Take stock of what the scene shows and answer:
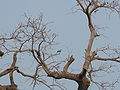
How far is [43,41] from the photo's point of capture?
19.5ft

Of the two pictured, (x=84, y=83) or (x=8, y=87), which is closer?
(x=84, y=83)

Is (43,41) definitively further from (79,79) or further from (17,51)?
(79,79)

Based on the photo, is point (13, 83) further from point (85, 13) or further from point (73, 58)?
point (85, 13)

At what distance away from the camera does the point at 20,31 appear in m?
6.06

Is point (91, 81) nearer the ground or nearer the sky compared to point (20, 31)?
nearer the ground

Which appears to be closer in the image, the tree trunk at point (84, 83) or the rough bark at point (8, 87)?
the tree trunk at point (84, 83)

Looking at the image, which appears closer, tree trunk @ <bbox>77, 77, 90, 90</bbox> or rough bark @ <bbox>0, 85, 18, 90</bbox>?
tree trunk @ <bbox>77, 77, 90, 90</bbox>

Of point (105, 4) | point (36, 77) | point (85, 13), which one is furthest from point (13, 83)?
point (105, 4)

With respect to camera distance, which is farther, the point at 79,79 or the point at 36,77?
the point at 36,77

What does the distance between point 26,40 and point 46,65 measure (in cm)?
80

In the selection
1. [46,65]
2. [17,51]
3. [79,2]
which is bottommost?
[46,65]

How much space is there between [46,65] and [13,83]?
1.01 m

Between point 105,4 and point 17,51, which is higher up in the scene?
point 105,4

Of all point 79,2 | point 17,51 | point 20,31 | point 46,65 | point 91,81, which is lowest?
point 91,81
